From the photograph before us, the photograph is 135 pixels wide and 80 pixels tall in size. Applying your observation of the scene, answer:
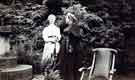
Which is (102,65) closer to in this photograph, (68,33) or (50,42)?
(68,33)

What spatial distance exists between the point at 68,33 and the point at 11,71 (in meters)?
2.01

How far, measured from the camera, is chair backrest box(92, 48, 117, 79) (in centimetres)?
532

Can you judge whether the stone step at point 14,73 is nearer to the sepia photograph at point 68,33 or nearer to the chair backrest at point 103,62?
the sepia photograph at point 68,33

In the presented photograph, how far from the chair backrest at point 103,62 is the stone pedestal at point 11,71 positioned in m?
1.54

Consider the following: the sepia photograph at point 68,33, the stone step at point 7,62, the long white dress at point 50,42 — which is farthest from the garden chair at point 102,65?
the stone step at point 7,62

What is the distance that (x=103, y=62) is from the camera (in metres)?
5.41

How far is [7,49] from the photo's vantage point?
17.8ft

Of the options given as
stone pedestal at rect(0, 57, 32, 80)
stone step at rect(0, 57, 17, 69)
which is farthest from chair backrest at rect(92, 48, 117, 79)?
stone step at rect(0, 57, 17, 69)

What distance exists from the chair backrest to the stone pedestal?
154 cm

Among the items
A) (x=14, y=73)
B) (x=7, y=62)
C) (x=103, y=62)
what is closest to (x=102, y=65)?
(x=103, y=62)

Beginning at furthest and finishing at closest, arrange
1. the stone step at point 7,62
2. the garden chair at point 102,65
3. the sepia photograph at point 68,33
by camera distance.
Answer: the sepia photograph at point 68,33, the garden chair at point 102,65, the stone step at point 7,62

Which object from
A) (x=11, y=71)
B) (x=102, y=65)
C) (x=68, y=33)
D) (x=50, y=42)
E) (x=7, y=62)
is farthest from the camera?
(x=50, y=42)

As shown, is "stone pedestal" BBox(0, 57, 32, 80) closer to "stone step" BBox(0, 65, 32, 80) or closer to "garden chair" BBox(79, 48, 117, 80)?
"stone step" BBox(0, 65, 32, 80)

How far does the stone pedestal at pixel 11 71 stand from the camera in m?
4.81
